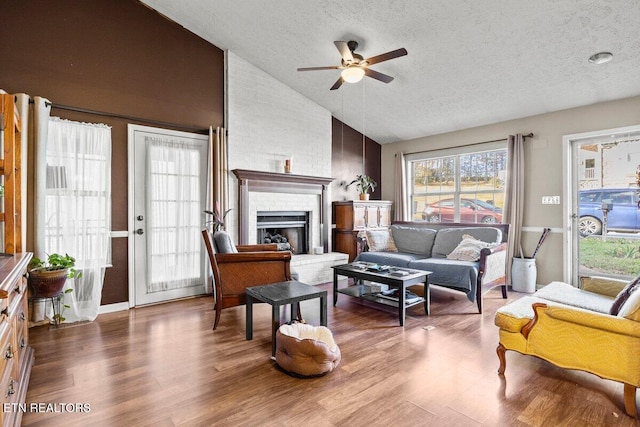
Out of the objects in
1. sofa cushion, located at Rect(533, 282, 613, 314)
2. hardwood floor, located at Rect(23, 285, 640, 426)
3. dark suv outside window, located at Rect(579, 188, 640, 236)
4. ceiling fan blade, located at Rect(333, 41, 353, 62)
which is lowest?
hardwood floor, located at Rect(23, 285, 640, 426)

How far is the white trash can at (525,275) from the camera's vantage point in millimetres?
4625

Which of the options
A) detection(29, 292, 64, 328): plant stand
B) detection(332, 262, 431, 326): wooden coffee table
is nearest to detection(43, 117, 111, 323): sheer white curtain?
detection(29, 292, 64, 328): plant stand

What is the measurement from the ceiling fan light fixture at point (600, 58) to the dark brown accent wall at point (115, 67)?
4333 millimetres

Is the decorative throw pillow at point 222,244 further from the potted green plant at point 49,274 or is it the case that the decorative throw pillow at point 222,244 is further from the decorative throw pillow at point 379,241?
the decorative throw pillow at point 379,241

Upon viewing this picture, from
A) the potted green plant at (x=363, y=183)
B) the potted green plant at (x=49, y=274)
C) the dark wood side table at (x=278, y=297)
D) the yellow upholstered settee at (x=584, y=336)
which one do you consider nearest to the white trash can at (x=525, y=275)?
the yellow upholstered settee at (x=584, y=336)

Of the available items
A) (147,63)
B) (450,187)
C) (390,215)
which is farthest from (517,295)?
(147,63)

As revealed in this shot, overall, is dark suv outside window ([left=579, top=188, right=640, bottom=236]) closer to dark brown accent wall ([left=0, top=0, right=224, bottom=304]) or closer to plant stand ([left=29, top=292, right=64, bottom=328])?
dark brown accent wall ([left=0, top=0, right=224, bottom=304])

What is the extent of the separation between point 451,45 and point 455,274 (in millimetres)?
2548

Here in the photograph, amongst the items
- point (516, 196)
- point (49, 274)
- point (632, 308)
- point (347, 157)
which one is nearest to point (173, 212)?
point (49, 274)

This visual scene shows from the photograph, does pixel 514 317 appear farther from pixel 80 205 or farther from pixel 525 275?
pixel 80 205

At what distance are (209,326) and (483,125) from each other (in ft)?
15.9

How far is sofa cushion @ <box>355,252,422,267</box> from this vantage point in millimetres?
4559

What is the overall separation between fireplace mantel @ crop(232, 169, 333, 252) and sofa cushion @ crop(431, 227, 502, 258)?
1.78 m

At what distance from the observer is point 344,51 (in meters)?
3.35
